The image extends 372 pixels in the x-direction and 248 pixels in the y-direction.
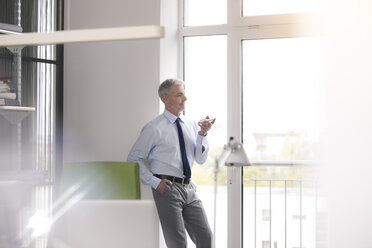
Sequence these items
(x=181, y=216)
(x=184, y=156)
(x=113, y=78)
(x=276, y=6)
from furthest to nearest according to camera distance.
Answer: (x=113, y=78) → (x=276, y=6) → (x=184, y=156) → (x=181, y=216)

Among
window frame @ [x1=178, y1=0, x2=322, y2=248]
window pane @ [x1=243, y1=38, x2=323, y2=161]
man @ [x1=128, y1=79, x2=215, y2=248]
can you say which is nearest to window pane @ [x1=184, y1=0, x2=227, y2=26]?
window frame @ [x1=178, y1=0, x2=322, y2=248]

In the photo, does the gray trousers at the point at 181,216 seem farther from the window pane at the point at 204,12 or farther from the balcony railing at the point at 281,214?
the window pane at the point at 204,12

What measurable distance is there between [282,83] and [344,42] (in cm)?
57

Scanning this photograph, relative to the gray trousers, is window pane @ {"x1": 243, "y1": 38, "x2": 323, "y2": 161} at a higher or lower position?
higher

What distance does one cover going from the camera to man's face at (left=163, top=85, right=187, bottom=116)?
3.92m

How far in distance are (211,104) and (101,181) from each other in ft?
3.73

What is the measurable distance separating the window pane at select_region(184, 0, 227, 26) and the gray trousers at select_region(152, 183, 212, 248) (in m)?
1.42

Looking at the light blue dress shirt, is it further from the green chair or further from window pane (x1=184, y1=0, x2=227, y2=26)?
window pane (x1=184, y1=0, x2=227, y2=26)

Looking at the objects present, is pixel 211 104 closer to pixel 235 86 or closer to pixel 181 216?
pixel 235 86

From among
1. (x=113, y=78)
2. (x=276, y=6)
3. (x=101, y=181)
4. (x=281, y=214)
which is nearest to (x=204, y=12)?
(x=276, y=6)

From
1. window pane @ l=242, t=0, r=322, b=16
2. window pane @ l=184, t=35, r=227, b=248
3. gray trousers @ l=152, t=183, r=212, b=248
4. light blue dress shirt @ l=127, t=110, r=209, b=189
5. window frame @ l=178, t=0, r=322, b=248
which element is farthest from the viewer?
window pane @ l=184, t=35, r=227, b=248

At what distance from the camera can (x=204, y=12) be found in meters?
4.57

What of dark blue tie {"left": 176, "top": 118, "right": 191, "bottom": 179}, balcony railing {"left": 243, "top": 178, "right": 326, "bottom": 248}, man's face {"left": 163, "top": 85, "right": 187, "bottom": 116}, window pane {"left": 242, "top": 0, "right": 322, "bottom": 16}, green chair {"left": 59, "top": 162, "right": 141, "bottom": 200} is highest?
window pane {"left": 242, "top": 0, "right": 322, "bottom": 16}

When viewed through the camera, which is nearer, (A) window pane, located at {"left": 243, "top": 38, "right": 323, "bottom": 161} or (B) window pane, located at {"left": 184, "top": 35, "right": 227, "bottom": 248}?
(A) window pane, located at {"left": 243, "top": 38, "right": 323, "bottom": 161}
